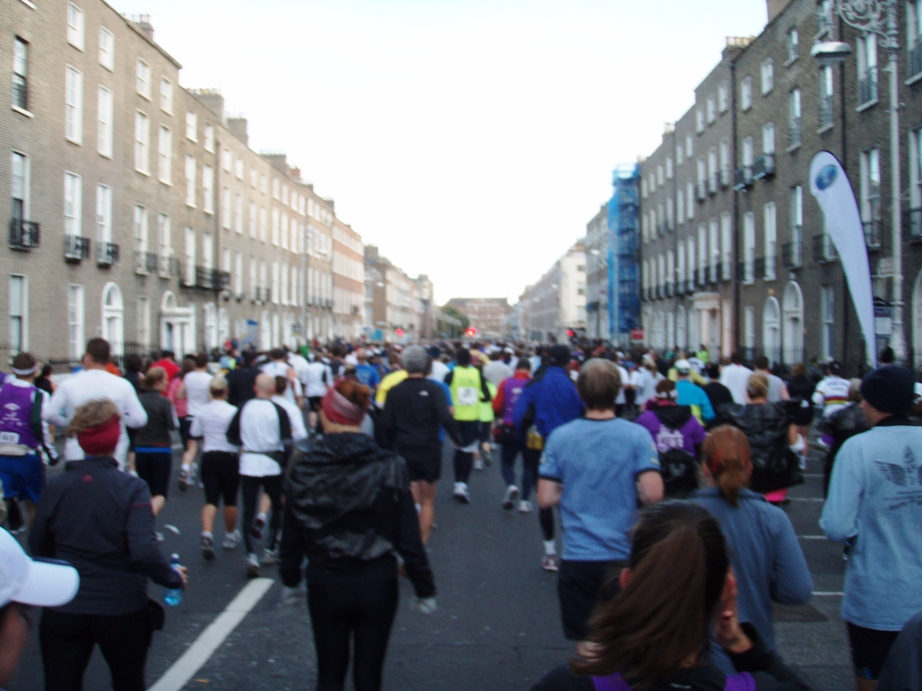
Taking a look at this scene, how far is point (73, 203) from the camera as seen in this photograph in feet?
86.3

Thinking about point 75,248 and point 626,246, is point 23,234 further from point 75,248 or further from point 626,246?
point 626,246

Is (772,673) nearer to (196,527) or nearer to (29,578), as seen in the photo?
(29,578)

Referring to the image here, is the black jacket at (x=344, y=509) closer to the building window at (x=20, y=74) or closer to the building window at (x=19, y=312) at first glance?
the building window at (x=19, y=312)

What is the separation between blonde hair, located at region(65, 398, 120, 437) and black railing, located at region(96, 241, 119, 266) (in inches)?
1019

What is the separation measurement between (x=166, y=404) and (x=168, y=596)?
4684mm

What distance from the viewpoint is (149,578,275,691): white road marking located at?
4.96 metres

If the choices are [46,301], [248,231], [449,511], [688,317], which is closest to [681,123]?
[688,317]

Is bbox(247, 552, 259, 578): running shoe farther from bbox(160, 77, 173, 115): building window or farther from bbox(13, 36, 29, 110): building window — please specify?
bbox(160, 77, 173, 115): building window

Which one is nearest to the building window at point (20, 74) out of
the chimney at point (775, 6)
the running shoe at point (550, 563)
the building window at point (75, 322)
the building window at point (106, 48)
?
the building window at point (106, 48)

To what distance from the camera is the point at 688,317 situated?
46.0 metres

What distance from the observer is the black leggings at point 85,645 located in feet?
11.7

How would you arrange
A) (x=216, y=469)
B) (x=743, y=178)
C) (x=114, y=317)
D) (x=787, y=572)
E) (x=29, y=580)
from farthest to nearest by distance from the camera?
(x=743, y=178), (x=114, y=317), (x=216, y=469), (x=787, y=572), (x=29, y=580)

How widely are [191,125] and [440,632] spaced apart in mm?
36377

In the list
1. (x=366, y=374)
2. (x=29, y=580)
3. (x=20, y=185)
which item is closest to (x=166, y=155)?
(x=20, y=185)
